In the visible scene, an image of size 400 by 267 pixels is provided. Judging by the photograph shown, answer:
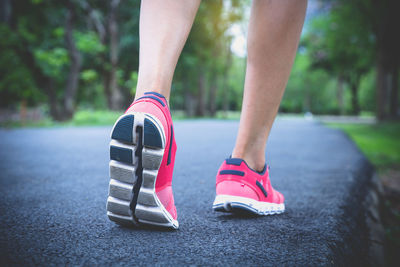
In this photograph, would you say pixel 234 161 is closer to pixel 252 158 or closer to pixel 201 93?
pixel 252 158

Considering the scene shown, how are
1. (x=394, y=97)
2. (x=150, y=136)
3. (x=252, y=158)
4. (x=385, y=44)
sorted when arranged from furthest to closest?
(x=394, y=97)
(x=385, y=44)
(x=252, y=158)
(x=150, y=136)

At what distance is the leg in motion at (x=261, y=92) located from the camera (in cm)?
127

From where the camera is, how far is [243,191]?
4.09 ft

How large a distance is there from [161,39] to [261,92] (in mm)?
472

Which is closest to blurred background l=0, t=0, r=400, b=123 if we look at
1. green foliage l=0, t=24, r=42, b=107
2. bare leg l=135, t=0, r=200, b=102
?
green foliage l=0, t=24, r=42, b=107

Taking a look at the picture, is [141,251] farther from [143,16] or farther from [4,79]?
[4,79]

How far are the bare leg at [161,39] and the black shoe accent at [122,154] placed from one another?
0.22 m

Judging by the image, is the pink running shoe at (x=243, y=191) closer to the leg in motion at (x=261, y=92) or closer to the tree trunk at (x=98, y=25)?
the leg in motion at (x=261, y=92)

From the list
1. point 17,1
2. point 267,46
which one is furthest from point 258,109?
point 17,1

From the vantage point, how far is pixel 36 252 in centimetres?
87

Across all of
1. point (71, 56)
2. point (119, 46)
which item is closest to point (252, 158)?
point (71, 56)

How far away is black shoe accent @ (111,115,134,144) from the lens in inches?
37.7

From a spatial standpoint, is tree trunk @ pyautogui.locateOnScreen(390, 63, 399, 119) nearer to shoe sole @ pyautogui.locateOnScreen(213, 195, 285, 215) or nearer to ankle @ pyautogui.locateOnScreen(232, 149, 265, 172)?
ankle @ pyautogui.locateOnScreen(232, 149, 265, 172)

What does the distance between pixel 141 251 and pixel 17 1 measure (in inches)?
641
